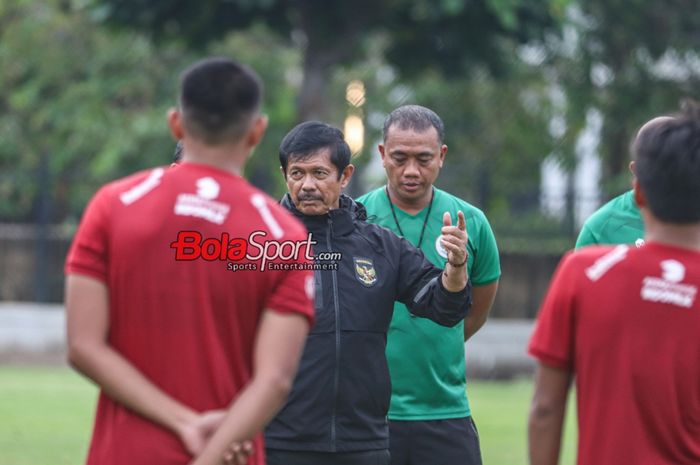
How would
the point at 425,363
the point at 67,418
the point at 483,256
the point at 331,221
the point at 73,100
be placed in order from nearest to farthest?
the point at 331,221, the point at 425,363, the point at 483,256, the point at 67,418, the point at 73,100

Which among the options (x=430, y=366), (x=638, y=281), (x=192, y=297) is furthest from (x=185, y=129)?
(x=430, y=366)

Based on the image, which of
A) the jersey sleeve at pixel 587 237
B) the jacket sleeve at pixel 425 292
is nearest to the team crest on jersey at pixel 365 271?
the jacket sleeve at pixel 425 292

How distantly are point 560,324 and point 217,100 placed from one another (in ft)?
4.16

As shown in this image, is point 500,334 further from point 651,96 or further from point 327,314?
point 327,314

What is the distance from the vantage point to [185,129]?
446 centimetres

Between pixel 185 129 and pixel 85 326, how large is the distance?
0.69 m

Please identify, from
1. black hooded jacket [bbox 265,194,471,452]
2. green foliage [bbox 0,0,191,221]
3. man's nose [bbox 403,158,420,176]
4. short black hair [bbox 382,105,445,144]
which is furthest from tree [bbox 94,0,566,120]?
black hooded jacket [bbox 265,194,471,452]

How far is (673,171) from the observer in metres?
4.31

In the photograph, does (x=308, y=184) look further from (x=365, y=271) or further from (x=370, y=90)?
(x=370, y=90)

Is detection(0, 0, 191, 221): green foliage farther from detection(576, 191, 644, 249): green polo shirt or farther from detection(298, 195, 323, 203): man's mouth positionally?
detection(576, 191, 644, 249): green polo shirt

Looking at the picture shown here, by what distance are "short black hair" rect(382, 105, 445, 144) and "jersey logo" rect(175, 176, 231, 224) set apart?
310 centimetres

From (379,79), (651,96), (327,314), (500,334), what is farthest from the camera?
(379,79)

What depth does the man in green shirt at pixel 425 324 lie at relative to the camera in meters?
7.02

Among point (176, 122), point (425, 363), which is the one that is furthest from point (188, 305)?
point (425, 363)
